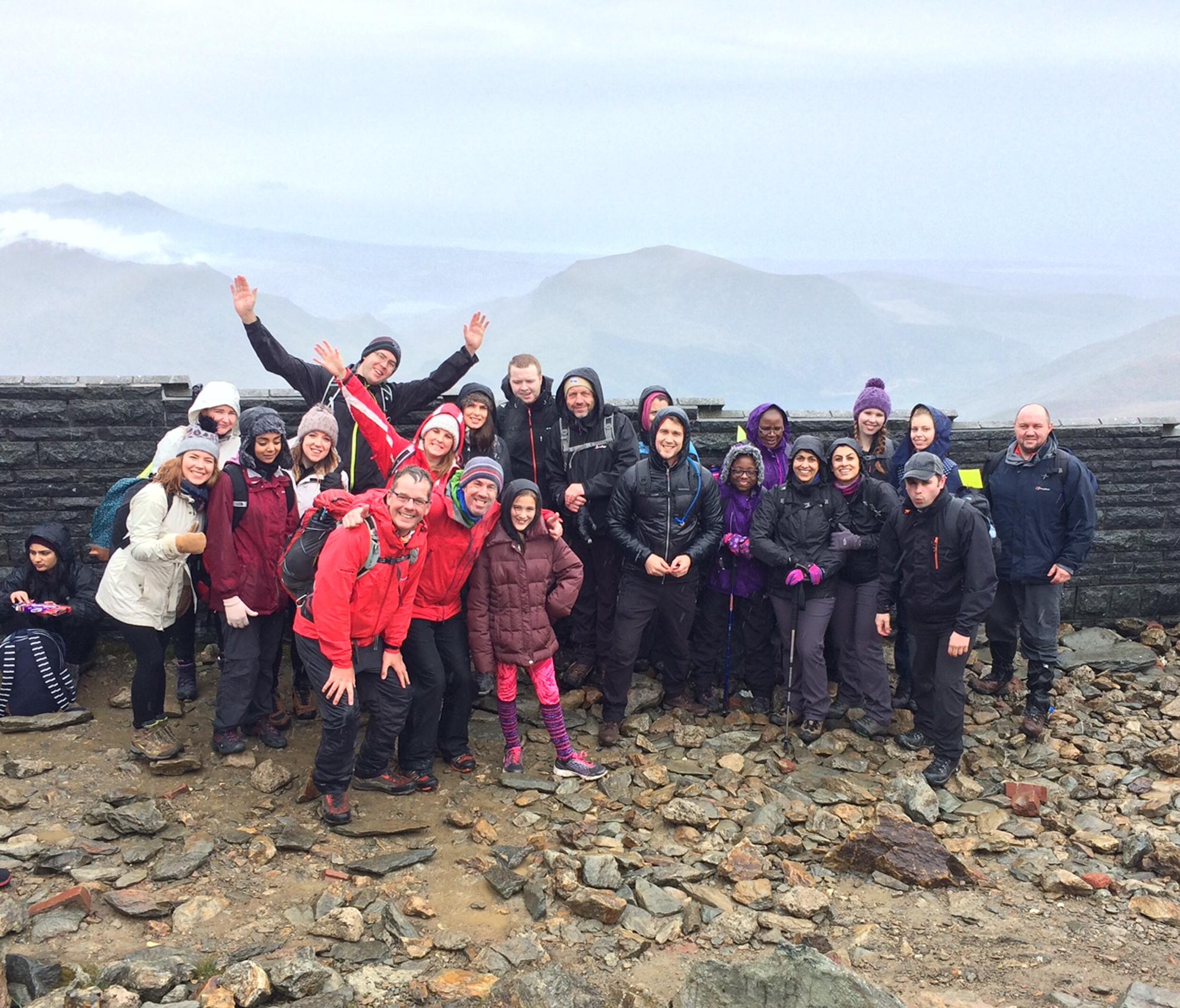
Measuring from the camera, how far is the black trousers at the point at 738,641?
752 cm

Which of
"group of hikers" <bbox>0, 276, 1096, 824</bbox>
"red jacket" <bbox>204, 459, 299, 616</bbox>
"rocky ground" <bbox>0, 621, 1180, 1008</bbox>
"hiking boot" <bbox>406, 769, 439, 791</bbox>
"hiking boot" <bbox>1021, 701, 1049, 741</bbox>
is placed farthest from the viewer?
"hiking boot" <bbox>1021, 701, 1049, 741</bbox>

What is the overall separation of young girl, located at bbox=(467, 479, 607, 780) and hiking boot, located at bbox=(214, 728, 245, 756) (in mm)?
1580

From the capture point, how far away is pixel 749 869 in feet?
18.0

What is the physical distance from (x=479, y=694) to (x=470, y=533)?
1907 millimetres

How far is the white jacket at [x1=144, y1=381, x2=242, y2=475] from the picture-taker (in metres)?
6.32

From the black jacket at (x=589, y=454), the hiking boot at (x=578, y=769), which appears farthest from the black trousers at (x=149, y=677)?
the black jacket at (x=589, y=454)

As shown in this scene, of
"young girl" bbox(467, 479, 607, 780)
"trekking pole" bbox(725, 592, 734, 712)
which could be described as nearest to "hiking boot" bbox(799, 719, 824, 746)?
"trekking pole" bbox(725, 592, 734, 712)

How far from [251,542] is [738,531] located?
329cm

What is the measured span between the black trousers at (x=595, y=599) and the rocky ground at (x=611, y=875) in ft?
1.60

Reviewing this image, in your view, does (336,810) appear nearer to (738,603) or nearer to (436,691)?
(436,691)

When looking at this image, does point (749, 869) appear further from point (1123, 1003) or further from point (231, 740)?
point (231, 740)

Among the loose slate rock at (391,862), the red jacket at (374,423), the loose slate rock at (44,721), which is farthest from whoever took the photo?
the red jacket at (374,423)

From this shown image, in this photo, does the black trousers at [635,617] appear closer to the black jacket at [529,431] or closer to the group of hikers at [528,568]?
the group of hikers at [528,568]

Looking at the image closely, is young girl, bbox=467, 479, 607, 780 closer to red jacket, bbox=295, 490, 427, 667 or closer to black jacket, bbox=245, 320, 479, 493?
red jacket, bbox=295, 490, 427, 667
